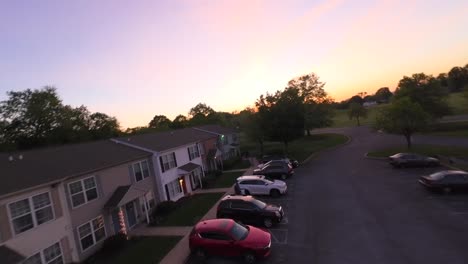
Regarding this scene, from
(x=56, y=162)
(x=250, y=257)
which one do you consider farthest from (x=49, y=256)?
(x=250, y=257)

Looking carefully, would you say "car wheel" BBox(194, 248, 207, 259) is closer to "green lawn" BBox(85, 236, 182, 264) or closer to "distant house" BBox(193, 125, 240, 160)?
"green lawn" BBox(85, 236, 182, 264)

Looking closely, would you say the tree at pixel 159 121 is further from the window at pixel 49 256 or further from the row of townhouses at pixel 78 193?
the window at pixel 49 256

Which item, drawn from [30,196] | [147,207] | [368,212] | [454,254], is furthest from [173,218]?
[454,254]

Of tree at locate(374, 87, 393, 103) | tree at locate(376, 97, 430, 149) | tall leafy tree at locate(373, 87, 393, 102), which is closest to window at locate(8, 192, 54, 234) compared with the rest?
tree at locate(376, 97, 430, 149)

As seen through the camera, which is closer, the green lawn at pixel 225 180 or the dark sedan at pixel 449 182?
the dark sedan at pixel 449 182

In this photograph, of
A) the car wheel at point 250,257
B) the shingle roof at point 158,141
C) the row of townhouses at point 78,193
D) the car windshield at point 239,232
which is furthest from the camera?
the shingle roof at point 158,141

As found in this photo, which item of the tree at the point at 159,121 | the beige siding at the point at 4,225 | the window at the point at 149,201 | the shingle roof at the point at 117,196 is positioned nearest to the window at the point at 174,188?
the window at the point at 149,201
